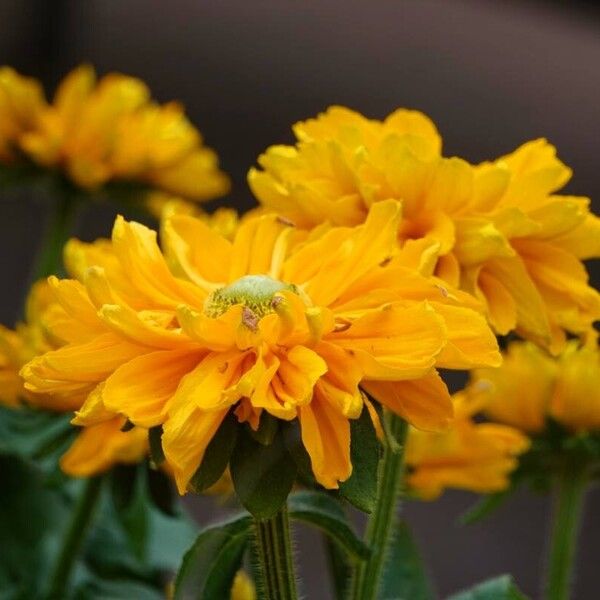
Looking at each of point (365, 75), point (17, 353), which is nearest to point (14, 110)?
point (17, 353)

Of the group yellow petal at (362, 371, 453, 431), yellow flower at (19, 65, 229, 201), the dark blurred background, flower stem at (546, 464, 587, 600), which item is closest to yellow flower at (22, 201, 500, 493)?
yellow petal at (362, 371, 453, 431)

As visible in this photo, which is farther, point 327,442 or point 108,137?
point 108,137

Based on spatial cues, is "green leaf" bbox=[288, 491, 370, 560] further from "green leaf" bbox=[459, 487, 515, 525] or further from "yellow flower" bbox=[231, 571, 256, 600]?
"green leaf" bbox=[459, 487, 515, 525]

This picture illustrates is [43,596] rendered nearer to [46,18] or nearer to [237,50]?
[237,50]

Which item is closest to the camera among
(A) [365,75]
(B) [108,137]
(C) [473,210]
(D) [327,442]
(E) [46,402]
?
(D) [327,442]

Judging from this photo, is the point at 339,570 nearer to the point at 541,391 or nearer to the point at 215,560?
the point at 215,560

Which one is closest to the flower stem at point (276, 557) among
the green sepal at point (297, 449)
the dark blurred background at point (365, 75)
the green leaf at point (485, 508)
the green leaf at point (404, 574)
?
the green sepal at point (297, 449)

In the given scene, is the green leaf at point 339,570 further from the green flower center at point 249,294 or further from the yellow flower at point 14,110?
the yellow flower at point 14,110
